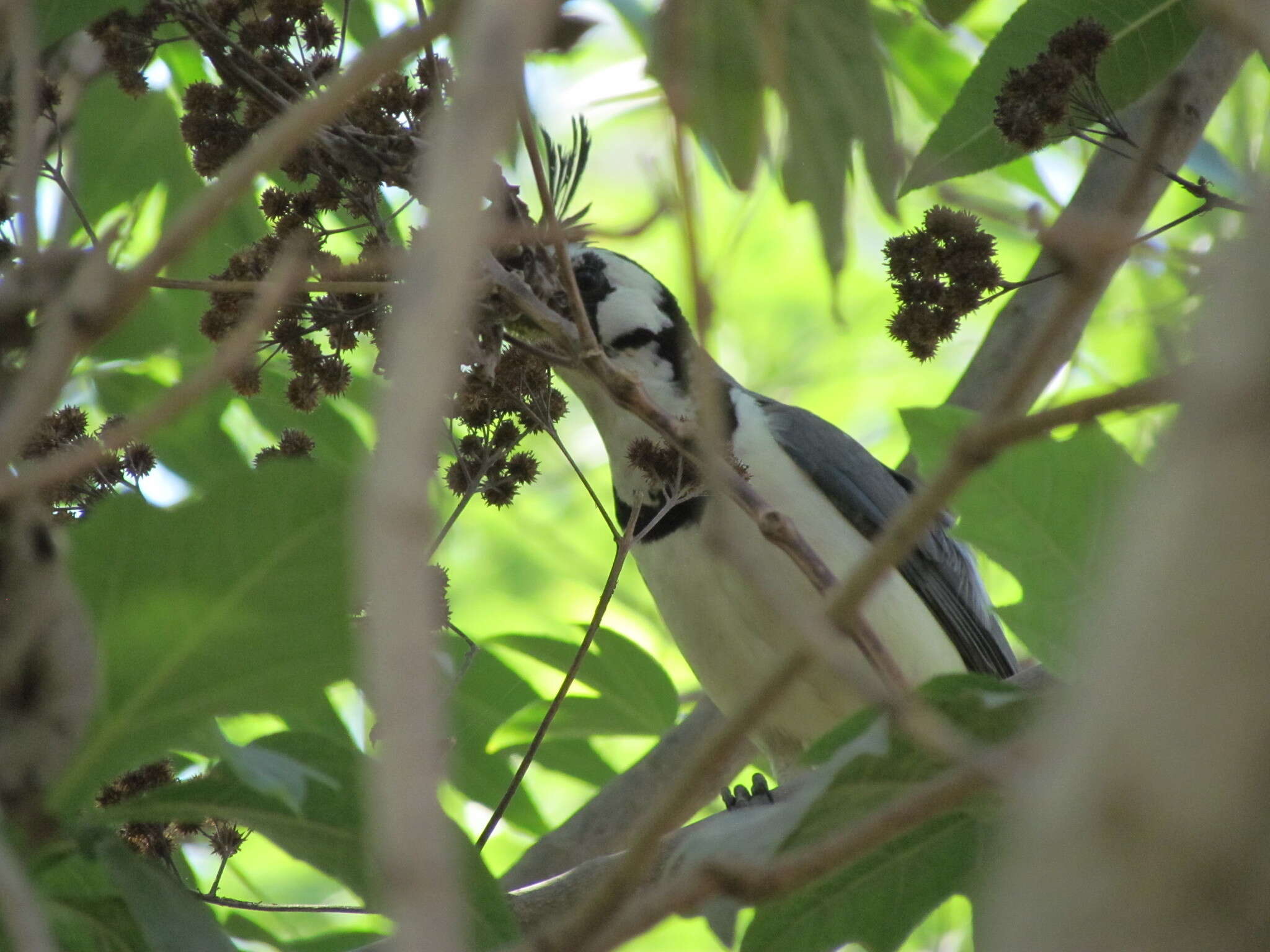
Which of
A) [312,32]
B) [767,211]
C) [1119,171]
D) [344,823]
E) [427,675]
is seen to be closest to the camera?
[427,675]

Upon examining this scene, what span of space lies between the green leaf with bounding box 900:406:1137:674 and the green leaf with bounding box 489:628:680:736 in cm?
97

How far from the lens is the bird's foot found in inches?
93.3

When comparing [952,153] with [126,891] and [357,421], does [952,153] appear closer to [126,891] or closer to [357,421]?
[357,421]

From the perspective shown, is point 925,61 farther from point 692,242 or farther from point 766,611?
point 692,242

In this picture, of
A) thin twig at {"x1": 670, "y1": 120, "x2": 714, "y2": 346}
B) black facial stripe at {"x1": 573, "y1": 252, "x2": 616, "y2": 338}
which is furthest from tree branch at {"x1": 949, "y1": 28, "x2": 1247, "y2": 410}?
thin twig at {"x1": 670, "y1": 120, "x2": 714, "y2": 346}

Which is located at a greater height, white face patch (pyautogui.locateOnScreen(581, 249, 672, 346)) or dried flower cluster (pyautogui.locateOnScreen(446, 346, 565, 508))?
white face patch (pyautogui.locateOnScreen(581, 249, 672, 346))

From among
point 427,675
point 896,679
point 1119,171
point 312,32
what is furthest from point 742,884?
point 1119,171

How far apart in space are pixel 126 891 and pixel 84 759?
0.11 metres

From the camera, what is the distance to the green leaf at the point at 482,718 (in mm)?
A: 2129

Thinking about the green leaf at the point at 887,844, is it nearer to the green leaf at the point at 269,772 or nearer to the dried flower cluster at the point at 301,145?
the green leaf at the point at 269,772

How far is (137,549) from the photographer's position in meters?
1.05

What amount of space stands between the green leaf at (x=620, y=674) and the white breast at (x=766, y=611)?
0.16 metres

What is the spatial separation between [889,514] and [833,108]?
2.27 feet

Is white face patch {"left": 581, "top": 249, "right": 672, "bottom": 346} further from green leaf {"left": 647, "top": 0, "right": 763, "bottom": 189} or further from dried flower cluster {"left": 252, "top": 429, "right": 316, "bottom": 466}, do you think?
dried flower cluster {"left": 252, "top": 429, "right": 316, "bottom": 466}
